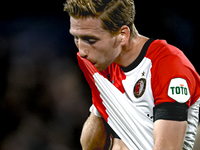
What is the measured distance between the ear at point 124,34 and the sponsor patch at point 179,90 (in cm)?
28

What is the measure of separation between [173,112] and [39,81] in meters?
1.77

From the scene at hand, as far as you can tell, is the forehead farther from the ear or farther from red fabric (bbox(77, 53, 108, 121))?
red fabric (bbox(77, 53, 108, 121))

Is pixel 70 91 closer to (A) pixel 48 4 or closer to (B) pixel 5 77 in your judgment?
(B) pixel 5 77

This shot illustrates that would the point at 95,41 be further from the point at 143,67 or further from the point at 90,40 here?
the point at 143,67

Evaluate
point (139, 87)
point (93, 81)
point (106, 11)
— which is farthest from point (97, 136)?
point (106, 11)

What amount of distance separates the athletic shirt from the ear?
75mm

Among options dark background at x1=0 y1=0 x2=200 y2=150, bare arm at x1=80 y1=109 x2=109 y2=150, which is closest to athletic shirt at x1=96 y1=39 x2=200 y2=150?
bare arm at x1=80 y1=109 x2=109 y2=150

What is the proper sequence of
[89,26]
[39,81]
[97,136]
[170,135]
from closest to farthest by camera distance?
[170,135]
[89,26]
[97,136]
[39,81]

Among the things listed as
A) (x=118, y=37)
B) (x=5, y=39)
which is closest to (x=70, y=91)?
(x=5, y=39)

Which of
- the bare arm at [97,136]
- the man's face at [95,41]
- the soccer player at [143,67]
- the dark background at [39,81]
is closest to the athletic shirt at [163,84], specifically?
the soccer player at [143,67]

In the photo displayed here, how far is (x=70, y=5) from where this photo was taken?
0.97 meters

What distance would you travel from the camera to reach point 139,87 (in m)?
0.98

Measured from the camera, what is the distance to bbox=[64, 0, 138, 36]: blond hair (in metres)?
0.94

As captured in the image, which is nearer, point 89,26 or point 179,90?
point 179,90
